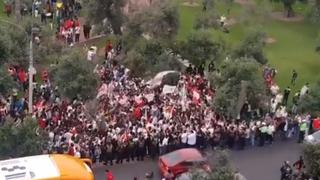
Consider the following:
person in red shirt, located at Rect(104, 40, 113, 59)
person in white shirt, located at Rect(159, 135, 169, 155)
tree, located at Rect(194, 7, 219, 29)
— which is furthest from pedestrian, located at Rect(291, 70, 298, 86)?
person in white shirt, located at Rect(159, 135, 169, 155)

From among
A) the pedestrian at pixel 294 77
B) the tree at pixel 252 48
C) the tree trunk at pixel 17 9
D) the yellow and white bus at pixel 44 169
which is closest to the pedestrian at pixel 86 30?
the tree trunk at pixel 17 9

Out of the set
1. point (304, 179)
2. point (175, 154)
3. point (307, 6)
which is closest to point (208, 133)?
point (175, 154)

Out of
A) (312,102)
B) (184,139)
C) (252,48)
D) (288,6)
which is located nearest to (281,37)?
(288,6)

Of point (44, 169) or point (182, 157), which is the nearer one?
point (44, 169)

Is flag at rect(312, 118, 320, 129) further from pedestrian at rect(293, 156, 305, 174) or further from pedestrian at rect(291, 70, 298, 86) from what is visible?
pedestrian at rect(291, 70, 298, 86)

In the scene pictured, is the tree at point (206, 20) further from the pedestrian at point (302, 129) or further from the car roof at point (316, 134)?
the car roof at point (316, 134)

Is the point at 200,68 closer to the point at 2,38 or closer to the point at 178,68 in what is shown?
the point at 178,68

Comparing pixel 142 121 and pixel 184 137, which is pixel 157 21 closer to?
pixel 142 121
